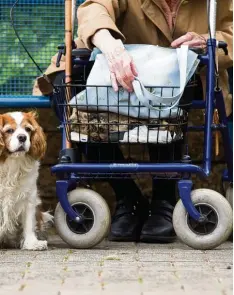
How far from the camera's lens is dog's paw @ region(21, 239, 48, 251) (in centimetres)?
534

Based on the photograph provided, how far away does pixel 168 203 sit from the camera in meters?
5.75

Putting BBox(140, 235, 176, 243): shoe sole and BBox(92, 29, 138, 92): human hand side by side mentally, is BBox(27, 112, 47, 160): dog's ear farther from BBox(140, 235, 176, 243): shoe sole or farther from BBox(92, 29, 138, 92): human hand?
BBox(140, 235, 176, 243): shoe sole

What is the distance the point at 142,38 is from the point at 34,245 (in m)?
1.41

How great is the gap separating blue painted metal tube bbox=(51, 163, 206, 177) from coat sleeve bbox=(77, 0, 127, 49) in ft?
2.30

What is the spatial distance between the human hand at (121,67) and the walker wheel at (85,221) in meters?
0.66

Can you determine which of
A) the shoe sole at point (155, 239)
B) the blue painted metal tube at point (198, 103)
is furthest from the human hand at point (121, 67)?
the shoe sole at point (155, 239)

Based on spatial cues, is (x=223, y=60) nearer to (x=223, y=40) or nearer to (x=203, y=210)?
(x=223, y=40)

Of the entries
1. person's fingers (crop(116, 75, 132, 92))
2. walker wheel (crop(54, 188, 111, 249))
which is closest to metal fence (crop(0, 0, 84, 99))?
walker wheel (crop(54, 188, 111, 249))

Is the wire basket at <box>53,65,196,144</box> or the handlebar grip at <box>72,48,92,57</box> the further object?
the handlebar grip at <box>72,48,92,57</box>

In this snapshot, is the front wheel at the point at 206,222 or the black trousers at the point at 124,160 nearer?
the front wheel at the point at 206,222

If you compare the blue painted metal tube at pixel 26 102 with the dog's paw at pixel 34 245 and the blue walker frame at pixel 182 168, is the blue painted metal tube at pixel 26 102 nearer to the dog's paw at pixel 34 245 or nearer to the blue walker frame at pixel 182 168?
the blue walker frame at pixel 182 168

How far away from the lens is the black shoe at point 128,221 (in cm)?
565

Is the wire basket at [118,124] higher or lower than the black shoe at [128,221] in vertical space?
higher

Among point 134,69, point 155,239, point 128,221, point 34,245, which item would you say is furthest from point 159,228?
point 134,69
